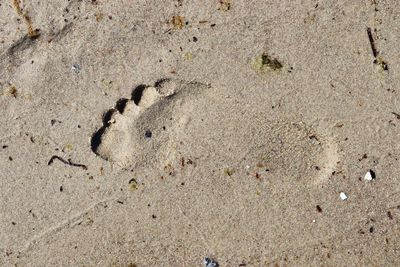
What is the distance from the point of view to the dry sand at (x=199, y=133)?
3691 millimetres

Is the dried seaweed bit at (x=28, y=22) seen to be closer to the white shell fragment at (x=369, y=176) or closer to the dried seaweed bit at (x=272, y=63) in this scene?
the dried seaweed bit at (x=272, y=63)

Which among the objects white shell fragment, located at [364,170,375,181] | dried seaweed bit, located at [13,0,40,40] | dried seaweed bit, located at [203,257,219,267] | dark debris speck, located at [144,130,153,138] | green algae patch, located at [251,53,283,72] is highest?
dried seaweed bit, located at [13,0,40,40]

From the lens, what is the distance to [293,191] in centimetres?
372

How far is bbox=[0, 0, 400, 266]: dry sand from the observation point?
3691mm

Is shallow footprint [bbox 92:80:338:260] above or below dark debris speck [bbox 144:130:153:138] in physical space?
below

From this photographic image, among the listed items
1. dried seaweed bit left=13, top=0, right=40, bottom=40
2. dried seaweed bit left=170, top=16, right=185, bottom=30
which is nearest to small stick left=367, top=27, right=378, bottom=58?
dried seaweed bit left=170, top=16, right=185, bottom=30

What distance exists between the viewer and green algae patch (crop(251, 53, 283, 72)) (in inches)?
147

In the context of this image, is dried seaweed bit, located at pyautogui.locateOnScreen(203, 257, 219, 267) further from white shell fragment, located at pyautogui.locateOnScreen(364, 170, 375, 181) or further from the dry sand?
white shell fragment, located at pyautogui.locateOnScreen(364, 170, 375, 181)

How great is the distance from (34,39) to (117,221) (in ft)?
4.40

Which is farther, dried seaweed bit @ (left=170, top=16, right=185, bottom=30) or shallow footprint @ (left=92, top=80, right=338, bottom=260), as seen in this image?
dried seaweed bit @ (left=170, top=16, right=185, bottom=30)

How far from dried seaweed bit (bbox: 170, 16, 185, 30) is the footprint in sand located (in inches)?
15.0

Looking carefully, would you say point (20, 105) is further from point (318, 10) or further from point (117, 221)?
point (318, 10)

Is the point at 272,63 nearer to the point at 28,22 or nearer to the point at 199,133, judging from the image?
the point at 199,133

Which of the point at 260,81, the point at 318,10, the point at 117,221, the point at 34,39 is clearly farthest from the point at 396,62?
the point at 34,39
